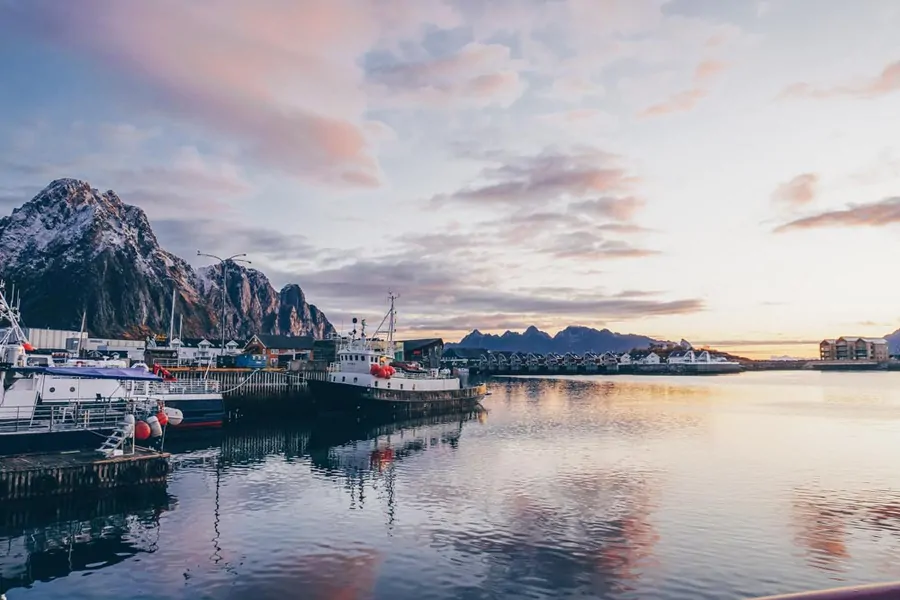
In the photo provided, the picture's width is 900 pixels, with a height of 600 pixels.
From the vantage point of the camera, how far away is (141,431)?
3997 cm

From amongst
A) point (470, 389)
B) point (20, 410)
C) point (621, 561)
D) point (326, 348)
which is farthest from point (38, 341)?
point (621, 561)

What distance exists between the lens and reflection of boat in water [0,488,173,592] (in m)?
23.4

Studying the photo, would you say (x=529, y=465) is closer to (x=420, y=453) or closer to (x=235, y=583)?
(x=420, y=453)

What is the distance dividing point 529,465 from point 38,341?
12791 centimetres

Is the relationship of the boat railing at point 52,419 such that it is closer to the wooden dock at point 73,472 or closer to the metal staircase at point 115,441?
the metal staircase at point 115,441

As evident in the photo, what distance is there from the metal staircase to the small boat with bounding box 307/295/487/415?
124 ft

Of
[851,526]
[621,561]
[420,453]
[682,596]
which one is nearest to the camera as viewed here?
[682,596]

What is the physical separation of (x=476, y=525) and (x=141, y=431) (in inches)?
964

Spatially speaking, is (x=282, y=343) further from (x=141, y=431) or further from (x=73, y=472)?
(x=73, y=472)

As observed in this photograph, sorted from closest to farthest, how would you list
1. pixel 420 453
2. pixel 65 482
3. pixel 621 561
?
pixel 621 561 → pixel 65 482 → pixel 420 453

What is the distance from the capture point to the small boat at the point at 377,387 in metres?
76.1

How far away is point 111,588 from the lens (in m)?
21.3

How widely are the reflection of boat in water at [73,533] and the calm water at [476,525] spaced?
4.8 inches

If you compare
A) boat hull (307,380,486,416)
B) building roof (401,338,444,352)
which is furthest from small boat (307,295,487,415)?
building roof (401,338,444,352)
